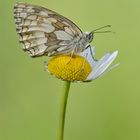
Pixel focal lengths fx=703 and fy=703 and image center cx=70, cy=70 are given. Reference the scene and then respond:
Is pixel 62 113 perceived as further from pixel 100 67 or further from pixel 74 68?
pixel 100 67

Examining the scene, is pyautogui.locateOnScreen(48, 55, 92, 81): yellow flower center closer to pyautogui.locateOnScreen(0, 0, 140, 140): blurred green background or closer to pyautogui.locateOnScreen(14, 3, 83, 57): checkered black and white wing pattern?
pyautogui.locateOnScreen(14, 3, 83, 57): checkered black and white wing pattern

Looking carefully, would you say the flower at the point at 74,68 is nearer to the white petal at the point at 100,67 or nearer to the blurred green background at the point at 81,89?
the white petal at the point at 100,67

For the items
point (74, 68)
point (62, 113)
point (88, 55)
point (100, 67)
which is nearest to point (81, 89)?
point (88, 55)

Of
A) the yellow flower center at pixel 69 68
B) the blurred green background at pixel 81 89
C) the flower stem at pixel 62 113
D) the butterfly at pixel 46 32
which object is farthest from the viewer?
the blurred green background at pixel 81 89

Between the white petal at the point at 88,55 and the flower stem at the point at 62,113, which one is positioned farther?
the white petal at the point at 88,55

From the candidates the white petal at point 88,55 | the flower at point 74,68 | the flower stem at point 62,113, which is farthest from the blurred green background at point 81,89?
the flower stem at point 62,113

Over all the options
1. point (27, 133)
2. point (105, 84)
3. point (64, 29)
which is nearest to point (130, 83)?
point (105, 84)

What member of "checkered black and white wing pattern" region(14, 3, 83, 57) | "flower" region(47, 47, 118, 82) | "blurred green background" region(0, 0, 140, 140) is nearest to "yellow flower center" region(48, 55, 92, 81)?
"flower" region(47, 47, 118, 82)
